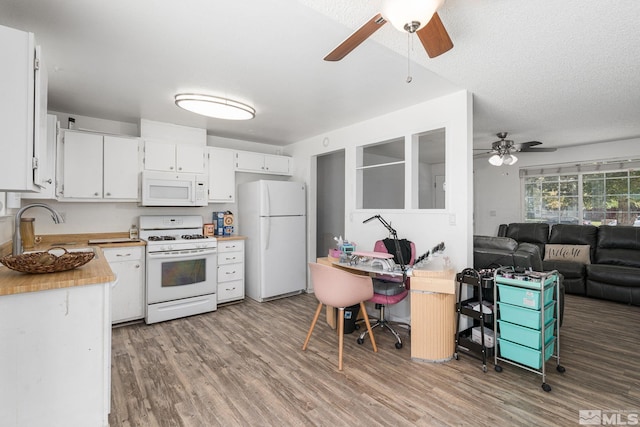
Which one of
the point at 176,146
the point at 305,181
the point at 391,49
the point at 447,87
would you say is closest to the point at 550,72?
the point at 447,87

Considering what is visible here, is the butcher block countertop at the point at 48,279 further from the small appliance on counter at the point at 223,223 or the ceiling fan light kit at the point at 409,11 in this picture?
the small appliance on counter at the point at 223,223

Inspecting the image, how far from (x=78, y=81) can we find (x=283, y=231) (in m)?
2.71

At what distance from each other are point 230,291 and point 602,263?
5.35 metres

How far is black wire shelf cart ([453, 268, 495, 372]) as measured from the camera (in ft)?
8.00

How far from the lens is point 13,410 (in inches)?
57.8

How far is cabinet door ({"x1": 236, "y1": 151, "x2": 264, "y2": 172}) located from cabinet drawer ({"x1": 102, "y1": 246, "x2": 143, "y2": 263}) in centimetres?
171

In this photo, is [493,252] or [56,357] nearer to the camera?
[56,357]

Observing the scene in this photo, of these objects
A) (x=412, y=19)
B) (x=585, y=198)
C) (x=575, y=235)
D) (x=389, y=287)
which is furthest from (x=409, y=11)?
(x=585, y=198)

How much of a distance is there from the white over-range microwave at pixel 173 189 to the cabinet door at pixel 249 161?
0.58m

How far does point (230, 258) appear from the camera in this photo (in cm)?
414

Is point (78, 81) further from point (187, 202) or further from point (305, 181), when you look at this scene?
point (305, 181)

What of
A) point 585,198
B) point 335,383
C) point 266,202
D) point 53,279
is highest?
point 585,198

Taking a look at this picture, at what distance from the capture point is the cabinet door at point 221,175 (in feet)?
13.9

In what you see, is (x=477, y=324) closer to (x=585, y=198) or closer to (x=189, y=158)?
(x=189, y=158)
